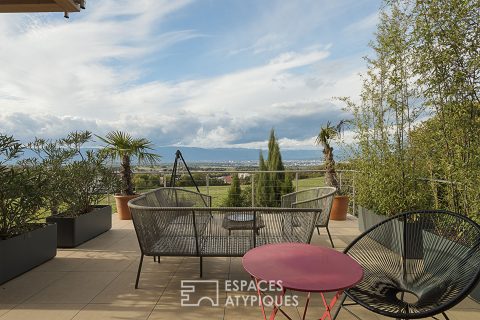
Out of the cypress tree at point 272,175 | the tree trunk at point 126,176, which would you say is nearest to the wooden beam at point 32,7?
the tree trunk at point 126,176

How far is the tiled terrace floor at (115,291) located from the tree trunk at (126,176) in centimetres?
205

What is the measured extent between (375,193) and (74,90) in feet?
A: 20.8

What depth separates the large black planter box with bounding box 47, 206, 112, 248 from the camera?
376cm

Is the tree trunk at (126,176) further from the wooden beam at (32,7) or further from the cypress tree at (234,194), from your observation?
the cypress tree at (234,194)

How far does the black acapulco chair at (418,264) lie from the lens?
148 centimetres

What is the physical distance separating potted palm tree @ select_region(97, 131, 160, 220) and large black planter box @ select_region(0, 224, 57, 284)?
2211 mm

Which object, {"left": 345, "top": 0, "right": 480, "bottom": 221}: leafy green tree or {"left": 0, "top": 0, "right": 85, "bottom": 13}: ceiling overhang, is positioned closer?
{"left": 345, "top": 0, "right": 480, "bottom": 221}: leafy green tree

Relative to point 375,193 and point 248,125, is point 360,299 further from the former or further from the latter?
point 248,125

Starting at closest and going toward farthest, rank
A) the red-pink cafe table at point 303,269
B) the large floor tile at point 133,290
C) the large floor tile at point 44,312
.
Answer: the red-pink cafe table at point 303,269, the large floor tile at point 44,312, the large floor tile at point 133,290

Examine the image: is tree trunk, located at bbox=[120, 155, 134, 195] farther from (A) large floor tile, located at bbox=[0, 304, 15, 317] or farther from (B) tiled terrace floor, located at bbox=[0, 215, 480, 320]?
(A) large floor tile, located at bbox=[0, 304, 15, 317]

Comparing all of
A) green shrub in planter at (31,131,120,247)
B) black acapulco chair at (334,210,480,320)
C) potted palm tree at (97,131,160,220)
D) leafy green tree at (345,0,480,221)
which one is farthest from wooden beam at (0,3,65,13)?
black acapulco chair at (334,210,480,320)

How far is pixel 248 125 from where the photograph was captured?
57.2 feet

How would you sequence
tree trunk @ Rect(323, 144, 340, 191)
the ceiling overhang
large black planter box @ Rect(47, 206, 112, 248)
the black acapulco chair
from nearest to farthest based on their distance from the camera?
the black acapulco chair → the ceiling overhang → large black planter box @ Rect(47, 206, 112, 248) → tree trunk @ Rect(323, 144, 340, 191)

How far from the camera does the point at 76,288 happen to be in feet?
8.21
